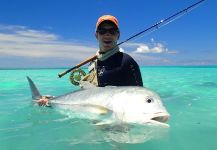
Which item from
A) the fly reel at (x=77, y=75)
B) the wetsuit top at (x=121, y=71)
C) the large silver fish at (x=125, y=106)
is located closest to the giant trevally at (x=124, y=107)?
the large silver fish at (x=125, y=106)

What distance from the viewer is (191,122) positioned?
7043 mm

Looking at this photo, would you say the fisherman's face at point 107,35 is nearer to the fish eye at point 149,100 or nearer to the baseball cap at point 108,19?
the baseball cap at point 108,19

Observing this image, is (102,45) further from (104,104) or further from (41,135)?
(41,135)

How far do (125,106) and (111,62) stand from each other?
3.98 feet

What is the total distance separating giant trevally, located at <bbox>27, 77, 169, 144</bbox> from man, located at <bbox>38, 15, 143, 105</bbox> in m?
0.47

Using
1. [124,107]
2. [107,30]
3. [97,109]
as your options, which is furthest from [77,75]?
[124,107]

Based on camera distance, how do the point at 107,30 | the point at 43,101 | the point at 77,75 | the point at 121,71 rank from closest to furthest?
the point at 121,71 → the point at 107,30 → the point at 43,101 → the point at 77,75

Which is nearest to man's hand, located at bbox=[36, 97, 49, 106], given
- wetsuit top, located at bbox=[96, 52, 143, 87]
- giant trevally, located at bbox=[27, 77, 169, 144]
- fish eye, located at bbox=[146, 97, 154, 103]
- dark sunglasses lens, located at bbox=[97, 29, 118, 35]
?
wetsuit top, located at bbox=[96, 52, 143, 87]

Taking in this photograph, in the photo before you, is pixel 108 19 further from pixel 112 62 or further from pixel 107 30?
pixel 112 62

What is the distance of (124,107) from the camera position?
13.4ft

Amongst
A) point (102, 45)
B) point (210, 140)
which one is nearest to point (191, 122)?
point (210, 140)

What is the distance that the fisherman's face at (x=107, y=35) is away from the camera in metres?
5.11

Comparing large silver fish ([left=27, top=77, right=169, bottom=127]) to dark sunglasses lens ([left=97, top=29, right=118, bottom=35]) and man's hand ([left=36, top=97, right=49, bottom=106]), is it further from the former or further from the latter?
man's hand ([left=36, top=97, right=49, bottom=106])

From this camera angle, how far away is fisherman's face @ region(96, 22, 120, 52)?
511cm
